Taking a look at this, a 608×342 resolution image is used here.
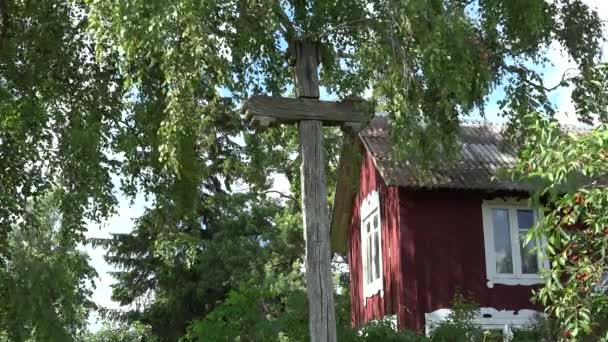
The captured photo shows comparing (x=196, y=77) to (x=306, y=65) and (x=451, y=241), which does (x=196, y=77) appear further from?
(x=451, y=241)

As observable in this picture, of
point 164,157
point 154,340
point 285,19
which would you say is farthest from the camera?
point 154,340

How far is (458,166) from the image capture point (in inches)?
758

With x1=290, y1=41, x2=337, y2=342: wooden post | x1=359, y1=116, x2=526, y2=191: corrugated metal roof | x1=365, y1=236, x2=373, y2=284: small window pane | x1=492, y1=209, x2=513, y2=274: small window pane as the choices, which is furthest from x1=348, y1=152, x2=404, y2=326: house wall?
x1=290, y1=41, x2=337, y2=342: wooden post

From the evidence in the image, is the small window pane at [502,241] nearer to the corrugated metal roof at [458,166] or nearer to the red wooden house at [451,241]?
the red wooden house at [451,241]

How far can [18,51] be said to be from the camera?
15578 mm

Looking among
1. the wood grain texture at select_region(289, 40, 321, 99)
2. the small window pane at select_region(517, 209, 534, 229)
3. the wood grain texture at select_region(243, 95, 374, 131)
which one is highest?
the wood grain texture at select_region(289, 40, 321, 99)

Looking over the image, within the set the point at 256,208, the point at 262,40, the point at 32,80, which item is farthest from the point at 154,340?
the point at 262,40

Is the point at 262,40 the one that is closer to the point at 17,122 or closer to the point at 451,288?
the point at 17,122

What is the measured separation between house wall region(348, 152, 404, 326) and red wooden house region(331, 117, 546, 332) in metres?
0.03

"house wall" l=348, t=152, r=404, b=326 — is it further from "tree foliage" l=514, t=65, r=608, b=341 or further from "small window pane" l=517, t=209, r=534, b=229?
"tree foliage" l=514, t=65, r=608, b=341

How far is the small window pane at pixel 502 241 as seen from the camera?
19.1 meters

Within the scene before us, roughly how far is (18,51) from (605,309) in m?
11.6

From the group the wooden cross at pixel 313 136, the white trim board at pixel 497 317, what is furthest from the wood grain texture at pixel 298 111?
→ the white trim board at pixel 497 317

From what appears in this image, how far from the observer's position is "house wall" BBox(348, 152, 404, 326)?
19.2m
